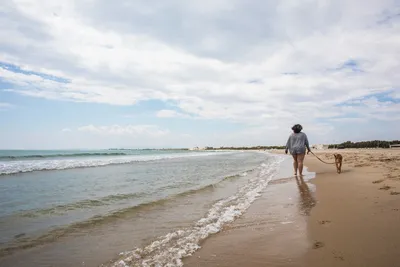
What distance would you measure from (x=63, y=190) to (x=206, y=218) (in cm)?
640

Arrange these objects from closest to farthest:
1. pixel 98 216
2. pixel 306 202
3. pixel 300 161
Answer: pixel 98 216 → pixel 306 202 → pixel 300 161

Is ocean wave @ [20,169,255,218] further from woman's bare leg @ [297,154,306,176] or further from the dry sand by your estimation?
woman's bare leg @ [297,154,306,176]

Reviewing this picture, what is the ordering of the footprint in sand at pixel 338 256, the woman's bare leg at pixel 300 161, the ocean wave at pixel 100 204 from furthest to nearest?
the woman's bare leg at pixel 300 161 < the ocean wave at pixel 100 204 < the footprint in sand at pixel 338 256

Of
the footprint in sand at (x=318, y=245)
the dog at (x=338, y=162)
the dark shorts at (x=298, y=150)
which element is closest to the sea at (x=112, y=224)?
the footprint in sand at (x=318, y=245)

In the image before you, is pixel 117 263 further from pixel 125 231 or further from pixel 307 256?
pixel 307 256

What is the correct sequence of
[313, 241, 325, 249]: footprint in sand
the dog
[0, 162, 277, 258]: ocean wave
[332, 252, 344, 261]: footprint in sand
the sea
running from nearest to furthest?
1. [332, 252, 344, 261]: footprint in sand
2. [313, 241, 325, 249]: footprint in sand
3. the sea
4. [0, 162, 277, 258]: ocean wave
5. the dog

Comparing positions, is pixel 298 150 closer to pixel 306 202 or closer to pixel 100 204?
pixel 306 202

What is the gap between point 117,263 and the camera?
326cm

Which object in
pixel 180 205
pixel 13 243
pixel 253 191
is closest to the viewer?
pixel 13 243

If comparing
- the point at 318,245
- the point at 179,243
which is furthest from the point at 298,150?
the point at 179,243

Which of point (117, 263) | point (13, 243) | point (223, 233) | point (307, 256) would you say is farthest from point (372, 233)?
point (13, 243)

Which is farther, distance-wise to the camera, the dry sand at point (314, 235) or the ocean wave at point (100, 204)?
the ocean wave at point (100, 204)

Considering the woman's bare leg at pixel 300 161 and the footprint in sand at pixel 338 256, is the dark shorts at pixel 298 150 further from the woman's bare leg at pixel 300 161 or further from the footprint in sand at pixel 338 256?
the footprint in sand at pixel 338 256

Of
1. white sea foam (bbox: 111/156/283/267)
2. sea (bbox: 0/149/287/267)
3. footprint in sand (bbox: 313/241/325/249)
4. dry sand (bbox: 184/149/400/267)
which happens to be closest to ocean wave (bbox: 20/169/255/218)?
sea (bbox: 0/149/287/267)
